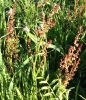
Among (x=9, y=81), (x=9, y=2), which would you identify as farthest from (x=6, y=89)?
(x=9, y=2)

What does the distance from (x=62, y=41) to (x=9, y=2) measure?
33.0 inches

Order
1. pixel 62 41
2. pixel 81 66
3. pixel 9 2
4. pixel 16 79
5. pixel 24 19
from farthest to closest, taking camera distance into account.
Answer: pixel 9 2
pixel 24 19
pixel 62 41
pixel 81 66
pixel 16 79

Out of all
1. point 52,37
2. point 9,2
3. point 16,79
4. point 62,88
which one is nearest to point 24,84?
point 16,79

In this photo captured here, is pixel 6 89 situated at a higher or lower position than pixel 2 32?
lower

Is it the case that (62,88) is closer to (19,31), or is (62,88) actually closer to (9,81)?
(9,81)

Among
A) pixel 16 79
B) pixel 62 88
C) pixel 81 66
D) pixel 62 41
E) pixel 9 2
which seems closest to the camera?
pixel 62 88

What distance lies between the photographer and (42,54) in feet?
5.78

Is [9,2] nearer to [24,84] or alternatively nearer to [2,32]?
[2,32]

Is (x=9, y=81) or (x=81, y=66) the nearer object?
(x=9, y=81)

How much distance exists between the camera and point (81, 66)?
2020 mm

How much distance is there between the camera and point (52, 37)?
2260mm

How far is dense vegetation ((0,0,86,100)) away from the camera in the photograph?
153 centimetres

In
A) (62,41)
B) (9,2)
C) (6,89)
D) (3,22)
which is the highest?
(9,2)

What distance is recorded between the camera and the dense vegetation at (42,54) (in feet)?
5.03
